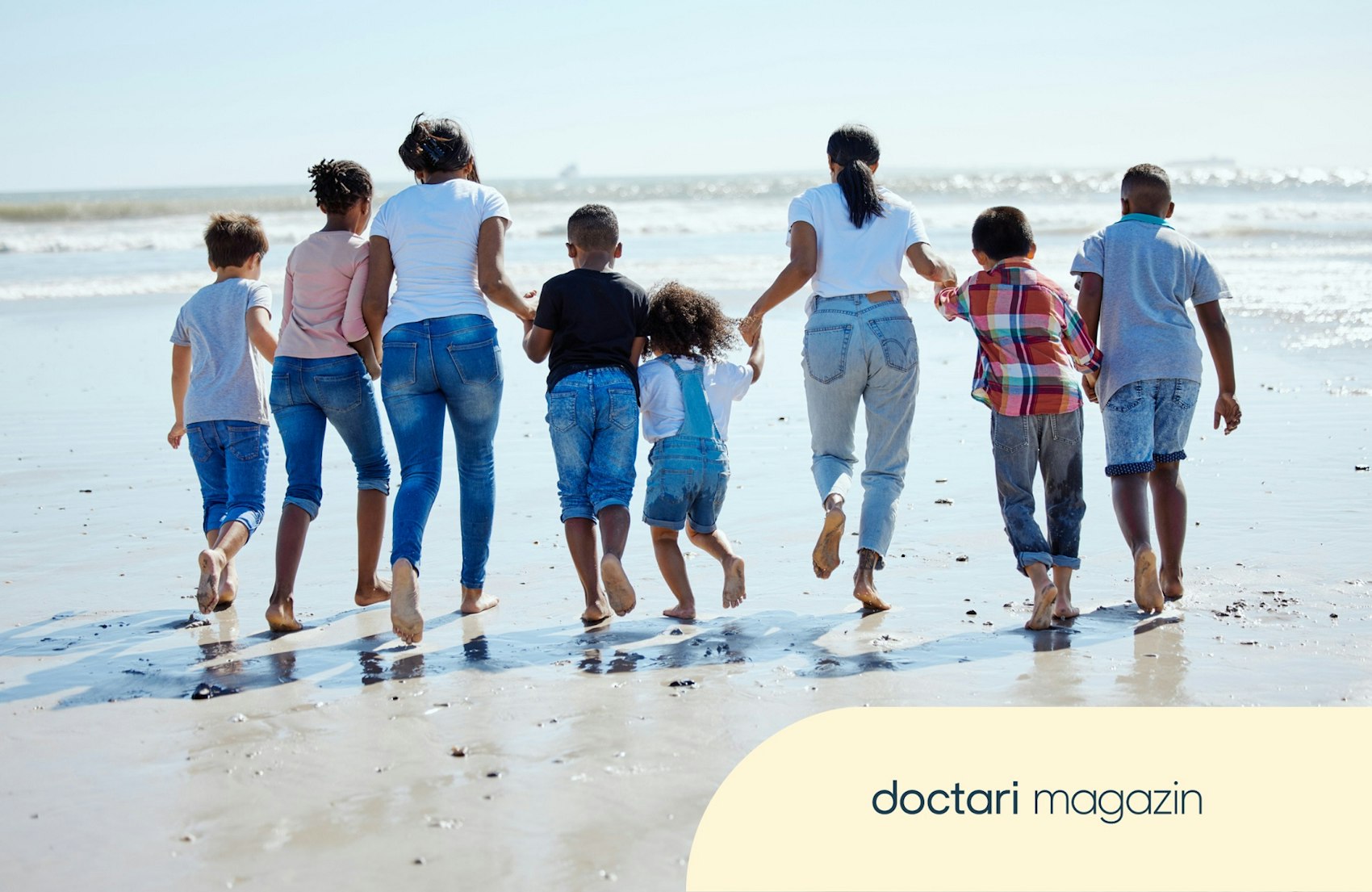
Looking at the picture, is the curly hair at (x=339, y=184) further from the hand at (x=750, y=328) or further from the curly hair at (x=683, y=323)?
the hand at (x=750, y=328)

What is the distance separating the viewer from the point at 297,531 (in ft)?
14.8

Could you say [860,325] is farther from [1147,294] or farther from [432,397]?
[432,397]

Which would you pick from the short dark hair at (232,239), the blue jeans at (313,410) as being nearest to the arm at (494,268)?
the blue jeans at (313,410)

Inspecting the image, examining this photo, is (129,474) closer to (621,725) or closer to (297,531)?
(297,531)

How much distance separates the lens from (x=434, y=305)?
4.32 meters

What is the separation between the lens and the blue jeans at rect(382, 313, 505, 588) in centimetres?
430

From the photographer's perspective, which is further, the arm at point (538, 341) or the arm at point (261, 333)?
the arm at point (261, 333)

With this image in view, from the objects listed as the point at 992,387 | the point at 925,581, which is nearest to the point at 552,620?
the point at 925,581

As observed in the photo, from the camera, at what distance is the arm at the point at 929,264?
4.63 metres

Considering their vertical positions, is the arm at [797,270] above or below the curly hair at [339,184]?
below

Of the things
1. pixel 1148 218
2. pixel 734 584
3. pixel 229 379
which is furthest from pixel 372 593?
pixel 1148 218

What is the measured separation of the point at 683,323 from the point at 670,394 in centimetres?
27

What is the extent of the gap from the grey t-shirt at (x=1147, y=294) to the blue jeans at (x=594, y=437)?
1.77 m

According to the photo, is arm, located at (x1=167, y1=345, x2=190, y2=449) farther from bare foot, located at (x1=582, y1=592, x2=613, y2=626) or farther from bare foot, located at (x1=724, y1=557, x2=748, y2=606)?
bare foot, located at (x1=724, y1=557, x2=748, y2=606)
